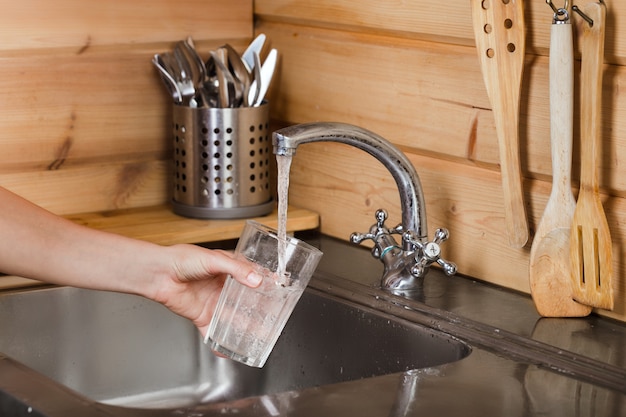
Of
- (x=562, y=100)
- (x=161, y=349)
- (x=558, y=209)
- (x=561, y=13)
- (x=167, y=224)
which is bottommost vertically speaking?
(x=161, y=349)

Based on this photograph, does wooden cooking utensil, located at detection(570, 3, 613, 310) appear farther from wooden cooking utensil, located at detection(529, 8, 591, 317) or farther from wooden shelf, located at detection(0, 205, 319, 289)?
wooden shelf, located at detection(0, 205, 319, 289)

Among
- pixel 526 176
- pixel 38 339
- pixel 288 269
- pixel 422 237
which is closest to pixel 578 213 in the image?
pixel 526 176

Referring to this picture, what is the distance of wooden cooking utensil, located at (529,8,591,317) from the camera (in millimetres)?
1232

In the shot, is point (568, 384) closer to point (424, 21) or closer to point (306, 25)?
point (424, 21)

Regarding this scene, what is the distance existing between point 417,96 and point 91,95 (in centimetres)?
53

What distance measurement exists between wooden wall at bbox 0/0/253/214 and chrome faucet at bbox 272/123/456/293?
474 mm

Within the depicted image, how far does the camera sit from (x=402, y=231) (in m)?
1.43

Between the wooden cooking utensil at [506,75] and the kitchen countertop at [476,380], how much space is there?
0.43 feet

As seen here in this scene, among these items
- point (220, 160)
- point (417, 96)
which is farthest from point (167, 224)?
point (417, 96)

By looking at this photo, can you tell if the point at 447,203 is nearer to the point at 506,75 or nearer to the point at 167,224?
the point at 506,75

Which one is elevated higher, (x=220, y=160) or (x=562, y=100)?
(x=562, y=100)

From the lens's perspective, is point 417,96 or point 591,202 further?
point 417,96

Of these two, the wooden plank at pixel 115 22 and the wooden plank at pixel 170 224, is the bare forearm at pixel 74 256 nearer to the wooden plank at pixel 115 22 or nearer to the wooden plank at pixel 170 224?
the wooden plank at pixel 170 224

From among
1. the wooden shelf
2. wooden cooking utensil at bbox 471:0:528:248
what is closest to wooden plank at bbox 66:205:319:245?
the wooden shelf
